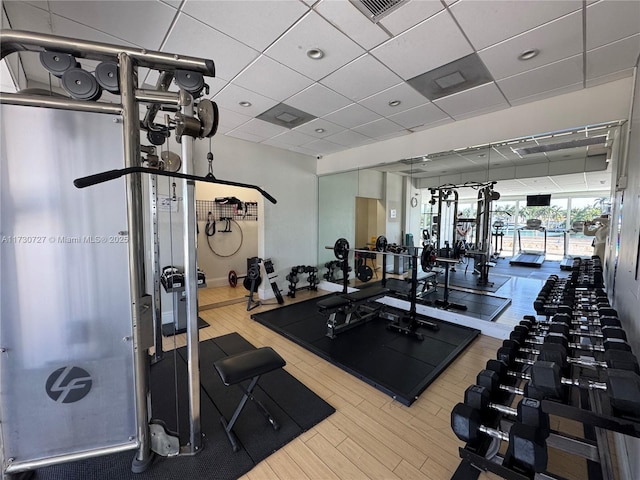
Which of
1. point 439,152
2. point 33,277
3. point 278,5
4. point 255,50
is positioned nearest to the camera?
point 33,277

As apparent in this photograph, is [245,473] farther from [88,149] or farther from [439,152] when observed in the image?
[439,152]

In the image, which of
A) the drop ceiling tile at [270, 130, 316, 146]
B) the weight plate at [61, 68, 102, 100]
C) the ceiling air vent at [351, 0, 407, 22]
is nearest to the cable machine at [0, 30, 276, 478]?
the weight plate at [61, 68, 102, 100]

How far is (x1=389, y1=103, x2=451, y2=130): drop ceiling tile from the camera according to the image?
3.16 metres

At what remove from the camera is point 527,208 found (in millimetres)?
4766

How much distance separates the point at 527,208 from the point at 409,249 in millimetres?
2255

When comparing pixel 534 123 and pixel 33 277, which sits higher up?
pixel 534 123

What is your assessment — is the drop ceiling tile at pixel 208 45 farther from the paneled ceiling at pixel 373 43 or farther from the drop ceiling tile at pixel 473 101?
the drop ceiling tile at pixel 473 101

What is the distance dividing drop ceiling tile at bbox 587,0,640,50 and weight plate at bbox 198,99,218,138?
2.41 meters

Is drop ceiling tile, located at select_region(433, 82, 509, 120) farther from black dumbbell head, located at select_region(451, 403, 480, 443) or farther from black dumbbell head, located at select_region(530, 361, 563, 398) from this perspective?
black dumbbell head, located at select_region(451, 403, 480, 443)

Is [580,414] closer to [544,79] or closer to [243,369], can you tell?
[243,369]

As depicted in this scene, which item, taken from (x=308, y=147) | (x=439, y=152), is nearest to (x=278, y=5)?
(x=439, y=152)

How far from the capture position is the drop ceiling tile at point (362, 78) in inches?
90.5

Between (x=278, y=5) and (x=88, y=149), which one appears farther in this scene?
(x=278, y=5)

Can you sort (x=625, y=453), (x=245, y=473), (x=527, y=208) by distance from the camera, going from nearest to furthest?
1. (x=625, y=453)
2. (x=245, y=473)
3. (x=527, y=208)
